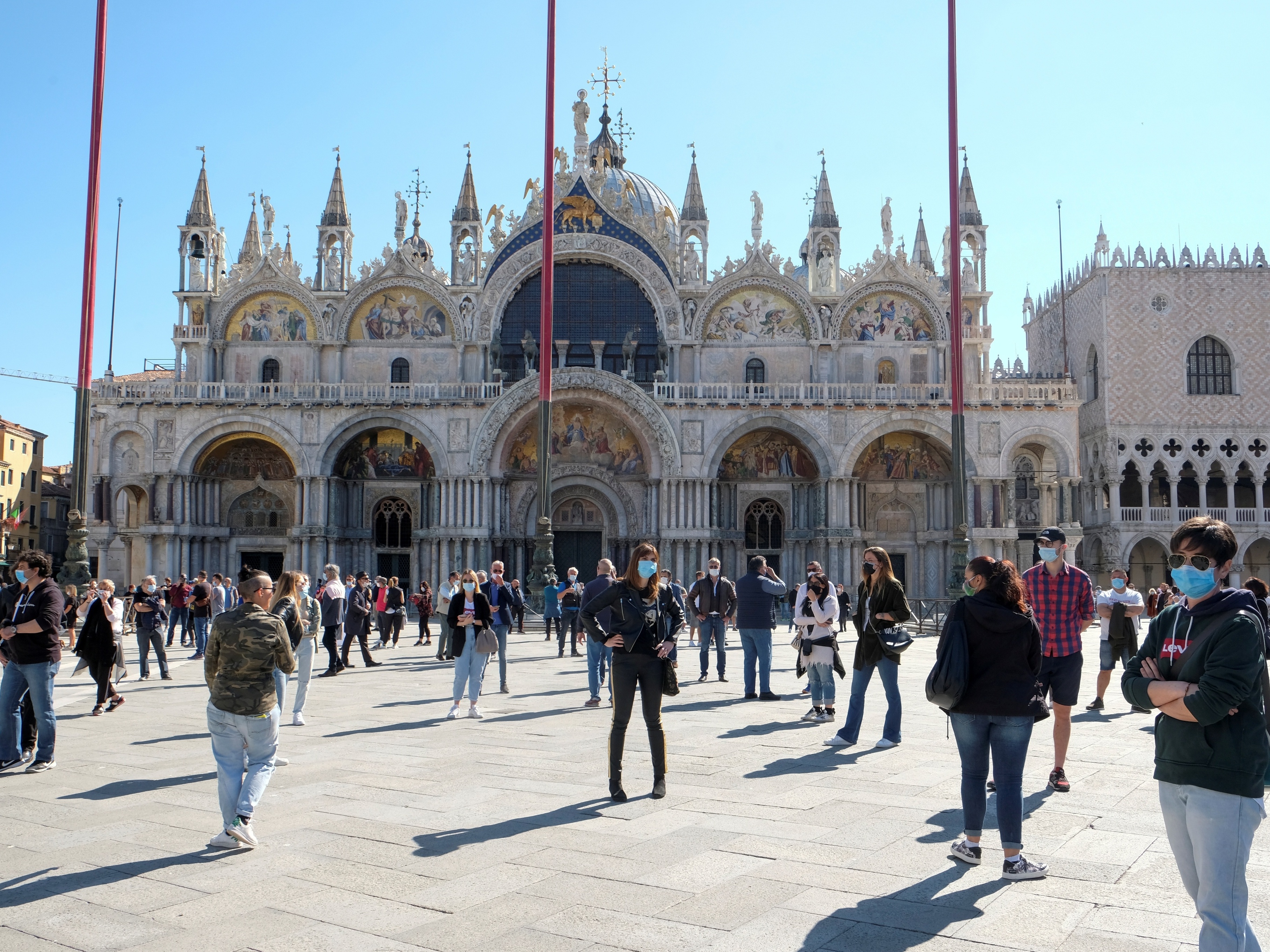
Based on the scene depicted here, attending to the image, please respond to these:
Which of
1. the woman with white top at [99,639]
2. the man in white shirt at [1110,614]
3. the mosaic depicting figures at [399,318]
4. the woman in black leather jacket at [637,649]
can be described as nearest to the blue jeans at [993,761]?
the woman in black leather jacket at [637,649]

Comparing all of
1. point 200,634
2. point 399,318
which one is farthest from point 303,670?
point 399,318

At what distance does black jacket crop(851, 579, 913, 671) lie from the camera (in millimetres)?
10500

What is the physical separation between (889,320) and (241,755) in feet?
115

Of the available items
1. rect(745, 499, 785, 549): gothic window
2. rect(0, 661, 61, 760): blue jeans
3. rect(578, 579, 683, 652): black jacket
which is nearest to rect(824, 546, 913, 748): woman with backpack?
rect(578, 579, 683, 652): black jacket

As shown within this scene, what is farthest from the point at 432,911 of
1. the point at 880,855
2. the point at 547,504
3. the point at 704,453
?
the point at 704,453

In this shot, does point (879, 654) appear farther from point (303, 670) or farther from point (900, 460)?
point (900, 460)

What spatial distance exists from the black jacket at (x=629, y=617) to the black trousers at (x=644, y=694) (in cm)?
9

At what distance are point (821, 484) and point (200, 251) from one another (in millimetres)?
23671

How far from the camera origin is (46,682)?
32.0 ft

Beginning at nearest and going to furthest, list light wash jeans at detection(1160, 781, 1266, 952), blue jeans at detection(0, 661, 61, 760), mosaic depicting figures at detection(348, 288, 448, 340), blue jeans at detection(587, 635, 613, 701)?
1. light wash jeans at detection(1160, 781, 1266, 952)
2. blue jeans at detection(0, 661, 61, 760)
3. blue jeans at detection(587, 635, 613, 701)
4. mosaic depicting figures at detection(348, 288, 448, 340)

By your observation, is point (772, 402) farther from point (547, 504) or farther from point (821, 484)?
point (547, 504)

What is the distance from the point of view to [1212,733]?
4.50 m

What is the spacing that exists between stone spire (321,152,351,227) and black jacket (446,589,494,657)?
3111cm

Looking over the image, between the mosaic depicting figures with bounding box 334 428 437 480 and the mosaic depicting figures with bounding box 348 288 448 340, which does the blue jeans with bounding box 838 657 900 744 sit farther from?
the mosaic depicting figures with bounding box 348 288 448 340
